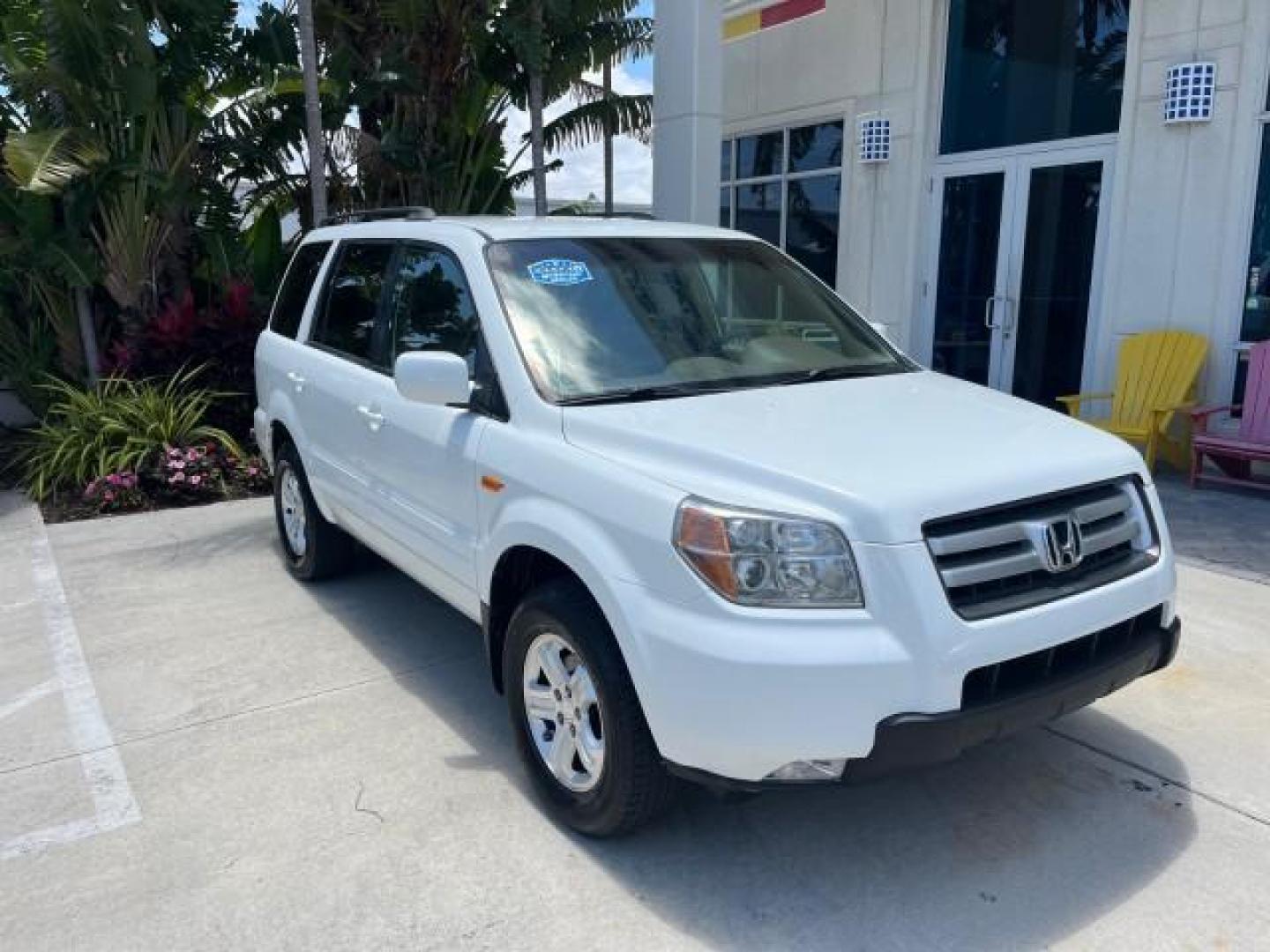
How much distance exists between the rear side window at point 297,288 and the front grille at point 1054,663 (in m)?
4.02

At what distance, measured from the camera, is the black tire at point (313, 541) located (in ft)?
17.7

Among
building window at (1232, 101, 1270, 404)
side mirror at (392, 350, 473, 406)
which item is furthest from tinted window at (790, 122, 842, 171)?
side mirror at (392, 350, 473, 406)

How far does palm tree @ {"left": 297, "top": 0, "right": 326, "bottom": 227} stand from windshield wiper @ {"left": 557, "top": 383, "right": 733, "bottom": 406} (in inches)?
237

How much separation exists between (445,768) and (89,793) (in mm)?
1220

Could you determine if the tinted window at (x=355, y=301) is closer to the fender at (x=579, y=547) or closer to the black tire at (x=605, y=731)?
the fender at (x=579, y=547)

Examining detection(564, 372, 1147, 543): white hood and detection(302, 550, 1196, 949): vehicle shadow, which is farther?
detection(302, 550, 1196, 949): vehicle shadow

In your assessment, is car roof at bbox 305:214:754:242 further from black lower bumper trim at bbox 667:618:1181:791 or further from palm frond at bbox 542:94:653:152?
palm frond at bbox 542:94:653:152

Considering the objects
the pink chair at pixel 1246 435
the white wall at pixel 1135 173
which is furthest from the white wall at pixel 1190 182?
the pink chair at pixel 1246 435

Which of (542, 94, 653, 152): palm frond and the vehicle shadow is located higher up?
(542, 94, 653, 152): palm frond

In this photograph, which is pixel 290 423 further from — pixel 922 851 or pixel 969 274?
pixel 969 274

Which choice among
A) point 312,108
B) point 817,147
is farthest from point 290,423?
point 817,147

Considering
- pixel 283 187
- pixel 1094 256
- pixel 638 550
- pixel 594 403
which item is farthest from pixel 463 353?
pixel 283 187

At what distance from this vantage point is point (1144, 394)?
312 inches

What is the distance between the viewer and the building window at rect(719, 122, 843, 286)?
36.9 ft
